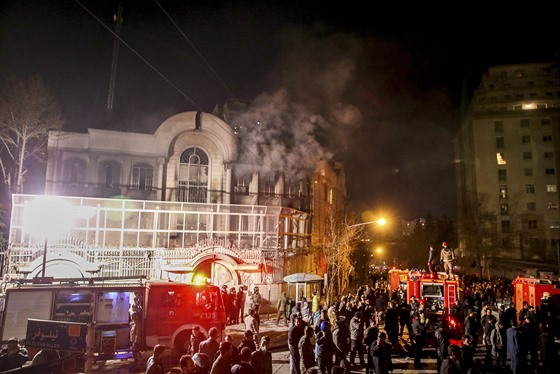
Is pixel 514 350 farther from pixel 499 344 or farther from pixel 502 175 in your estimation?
pixel 502 175

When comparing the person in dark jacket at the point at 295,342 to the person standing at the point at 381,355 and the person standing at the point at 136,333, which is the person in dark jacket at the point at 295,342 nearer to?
the person standing at the point at 381,355

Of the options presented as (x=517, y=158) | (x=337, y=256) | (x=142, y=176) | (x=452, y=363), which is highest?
(x=517, y=158)

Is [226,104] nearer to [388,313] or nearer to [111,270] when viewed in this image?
[111,270]

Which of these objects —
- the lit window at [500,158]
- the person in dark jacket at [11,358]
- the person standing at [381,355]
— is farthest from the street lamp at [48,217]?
the lit window at [500,158]

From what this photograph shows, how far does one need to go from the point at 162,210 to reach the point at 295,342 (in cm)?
1656

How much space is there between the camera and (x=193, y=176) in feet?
98.4

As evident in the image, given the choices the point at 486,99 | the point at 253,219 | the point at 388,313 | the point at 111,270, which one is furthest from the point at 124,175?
the point at 486,99

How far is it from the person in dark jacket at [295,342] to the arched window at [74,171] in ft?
72.9

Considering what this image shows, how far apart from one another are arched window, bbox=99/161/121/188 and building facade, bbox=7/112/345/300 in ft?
0.23

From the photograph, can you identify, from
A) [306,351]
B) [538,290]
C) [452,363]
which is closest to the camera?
[452,363]

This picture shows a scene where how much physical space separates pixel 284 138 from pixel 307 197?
5604 millimetres

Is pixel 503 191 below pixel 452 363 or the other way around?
the other way around

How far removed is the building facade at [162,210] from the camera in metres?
22.5

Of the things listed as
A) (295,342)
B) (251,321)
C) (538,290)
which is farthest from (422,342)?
(538,290)
